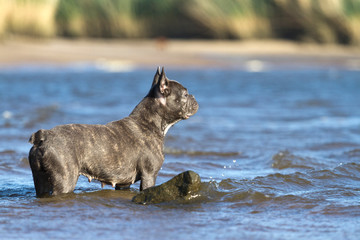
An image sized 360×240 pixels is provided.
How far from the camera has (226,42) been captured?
34281 mm

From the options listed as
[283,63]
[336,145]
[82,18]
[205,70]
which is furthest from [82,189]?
[82,18]

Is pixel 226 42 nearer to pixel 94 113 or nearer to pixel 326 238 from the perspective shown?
pixel 94 113

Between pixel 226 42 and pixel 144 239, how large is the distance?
2986cm

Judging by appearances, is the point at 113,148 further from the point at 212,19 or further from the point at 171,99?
the point at 212,19

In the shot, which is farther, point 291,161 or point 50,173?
point 291,161

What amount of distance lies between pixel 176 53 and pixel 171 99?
77.3 ft

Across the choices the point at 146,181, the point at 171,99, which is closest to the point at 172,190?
the point at 146,181

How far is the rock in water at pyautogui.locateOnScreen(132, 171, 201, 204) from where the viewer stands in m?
6.23

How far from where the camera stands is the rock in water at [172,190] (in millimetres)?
6227

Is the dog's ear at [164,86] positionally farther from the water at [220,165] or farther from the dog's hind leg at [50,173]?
the dog's hind leg at [50,173]

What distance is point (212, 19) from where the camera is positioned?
33.9 m

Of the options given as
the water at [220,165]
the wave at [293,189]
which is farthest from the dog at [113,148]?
the wave at [293,189]

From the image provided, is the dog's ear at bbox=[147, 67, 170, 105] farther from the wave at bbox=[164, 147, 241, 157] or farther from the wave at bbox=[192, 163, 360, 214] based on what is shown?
the wave at bbox=[164, 147, 241, 157]

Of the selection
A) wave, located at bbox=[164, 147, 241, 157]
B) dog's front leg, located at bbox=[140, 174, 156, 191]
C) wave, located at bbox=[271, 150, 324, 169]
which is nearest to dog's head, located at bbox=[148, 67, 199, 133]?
dog's front leg, located at bbox=[140, 174, 156, 191]
